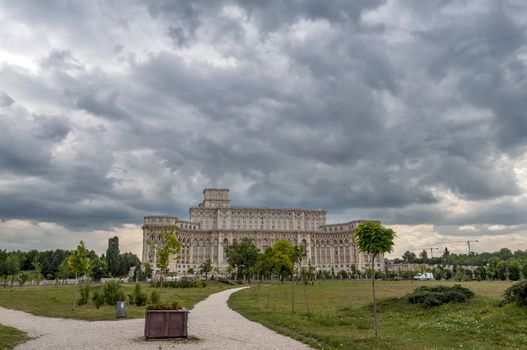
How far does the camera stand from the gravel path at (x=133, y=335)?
15.0 m

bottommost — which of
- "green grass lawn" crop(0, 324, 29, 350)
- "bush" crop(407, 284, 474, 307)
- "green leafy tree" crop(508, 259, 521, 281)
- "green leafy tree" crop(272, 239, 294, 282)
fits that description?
"green leafy tree" crop(508, 259, 521, 281)

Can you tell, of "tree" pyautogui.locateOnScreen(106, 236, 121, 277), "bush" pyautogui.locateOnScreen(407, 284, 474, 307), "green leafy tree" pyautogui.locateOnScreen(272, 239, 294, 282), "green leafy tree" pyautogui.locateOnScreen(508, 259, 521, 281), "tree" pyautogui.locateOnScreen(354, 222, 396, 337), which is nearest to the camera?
"tree" pyautogui.locateOnScreen(354, 222, 396, 337)

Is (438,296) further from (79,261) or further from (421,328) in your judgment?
(79,261)

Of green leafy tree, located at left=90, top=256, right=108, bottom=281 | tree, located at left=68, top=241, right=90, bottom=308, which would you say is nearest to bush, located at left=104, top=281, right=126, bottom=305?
tree, located at left=68, top=241, right=90, bottom=308

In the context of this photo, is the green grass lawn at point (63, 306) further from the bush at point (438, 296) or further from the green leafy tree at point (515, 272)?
the green leafy tree at point (515, 272)

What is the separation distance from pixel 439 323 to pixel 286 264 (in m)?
16.0

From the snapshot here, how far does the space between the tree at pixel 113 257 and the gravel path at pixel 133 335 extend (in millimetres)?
126283

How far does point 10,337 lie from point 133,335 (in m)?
5.05

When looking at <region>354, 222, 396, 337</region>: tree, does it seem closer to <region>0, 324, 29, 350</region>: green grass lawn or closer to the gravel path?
the gravel path

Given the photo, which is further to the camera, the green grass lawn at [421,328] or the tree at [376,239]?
the tree at [376,239]

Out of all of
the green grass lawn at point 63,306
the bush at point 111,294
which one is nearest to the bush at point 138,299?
the green grass lawn at point 63,306

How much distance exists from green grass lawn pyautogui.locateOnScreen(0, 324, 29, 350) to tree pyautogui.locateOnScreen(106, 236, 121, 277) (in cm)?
13023

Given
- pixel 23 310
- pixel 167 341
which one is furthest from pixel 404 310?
pixel 23 310

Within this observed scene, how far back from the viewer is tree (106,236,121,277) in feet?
468
